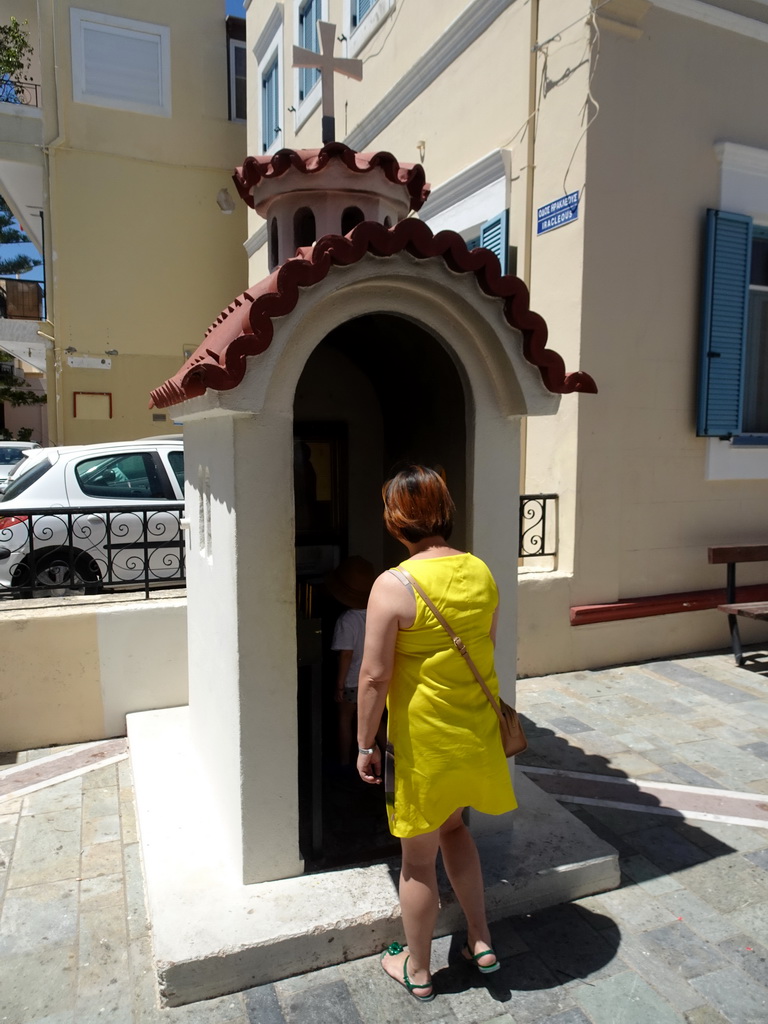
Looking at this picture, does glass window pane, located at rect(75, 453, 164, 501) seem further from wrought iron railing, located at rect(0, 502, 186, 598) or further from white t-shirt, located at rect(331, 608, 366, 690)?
white t-shirt, located at rect(331, 608, 366, 690)

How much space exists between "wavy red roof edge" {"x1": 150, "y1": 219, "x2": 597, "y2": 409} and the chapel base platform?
186 cm

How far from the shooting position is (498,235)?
647 centimetres

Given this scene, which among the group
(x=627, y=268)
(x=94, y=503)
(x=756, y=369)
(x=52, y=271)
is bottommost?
(x=94, y=503)

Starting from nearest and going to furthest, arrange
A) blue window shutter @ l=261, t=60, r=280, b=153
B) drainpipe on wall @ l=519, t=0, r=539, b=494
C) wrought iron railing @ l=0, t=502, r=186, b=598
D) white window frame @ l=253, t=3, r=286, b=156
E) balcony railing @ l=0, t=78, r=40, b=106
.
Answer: wrought iron railing @ l=0, t=502, r=186, b=598 < drainpipe on wall @ l=519, t=0, r=539, b=494 < white window frame @ l=253, t=3, r=286, b=156 < blue window shutter @ l=261, t=60, r=280, b=153 < balcony railing @ l=0, t=78, r=40, b=106

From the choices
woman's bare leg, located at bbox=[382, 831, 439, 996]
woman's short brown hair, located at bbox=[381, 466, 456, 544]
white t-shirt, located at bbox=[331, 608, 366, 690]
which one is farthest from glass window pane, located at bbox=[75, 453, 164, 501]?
woman's bare leg, located at bbox=[382, 831, 439, 996]

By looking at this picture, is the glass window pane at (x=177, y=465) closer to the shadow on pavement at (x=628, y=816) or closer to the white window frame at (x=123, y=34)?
the shadow on pavement at (x=628, y=816)

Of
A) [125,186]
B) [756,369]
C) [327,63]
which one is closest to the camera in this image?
[327,63]

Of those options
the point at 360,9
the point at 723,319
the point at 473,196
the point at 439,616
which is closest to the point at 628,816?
the point at 439,616

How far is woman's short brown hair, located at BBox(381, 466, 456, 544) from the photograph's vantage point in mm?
2482

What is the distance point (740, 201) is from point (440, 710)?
5.71 meters

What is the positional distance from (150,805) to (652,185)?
5.60 metres

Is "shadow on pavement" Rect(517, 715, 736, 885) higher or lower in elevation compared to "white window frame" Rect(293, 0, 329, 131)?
lower

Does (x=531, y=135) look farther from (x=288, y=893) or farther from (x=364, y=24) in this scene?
(x=288, y=893)

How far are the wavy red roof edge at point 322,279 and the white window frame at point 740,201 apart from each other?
3.93 m
